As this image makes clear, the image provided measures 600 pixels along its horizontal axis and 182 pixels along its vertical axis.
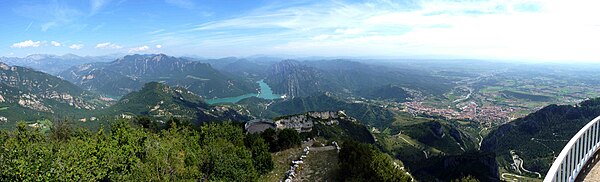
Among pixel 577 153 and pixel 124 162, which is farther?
pixel 124 162

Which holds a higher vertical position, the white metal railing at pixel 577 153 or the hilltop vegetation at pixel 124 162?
the white metal railing at pixel 577 153

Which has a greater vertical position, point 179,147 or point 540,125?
point 179,147

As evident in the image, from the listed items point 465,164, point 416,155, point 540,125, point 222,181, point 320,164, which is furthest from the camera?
point 540,125

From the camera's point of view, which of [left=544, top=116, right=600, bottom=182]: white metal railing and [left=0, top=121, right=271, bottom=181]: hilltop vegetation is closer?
[left=544, top=116, right=600, bottom=182]: white metal railing

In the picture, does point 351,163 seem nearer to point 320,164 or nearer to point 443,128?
point 320,164

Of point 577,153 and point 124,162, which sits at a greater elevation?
point 577,153

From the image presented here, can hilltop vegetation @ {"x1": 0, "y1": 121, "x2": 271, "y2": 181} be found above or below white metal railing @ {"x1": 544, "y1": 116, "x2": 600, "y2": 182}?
below

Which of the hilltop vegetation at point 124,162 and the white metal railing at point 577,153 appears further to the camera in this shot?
the hilltop vegetation at point 124,162

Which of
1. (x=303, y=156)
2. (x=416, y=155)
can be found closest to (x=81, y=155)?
(x=303, y=156)
